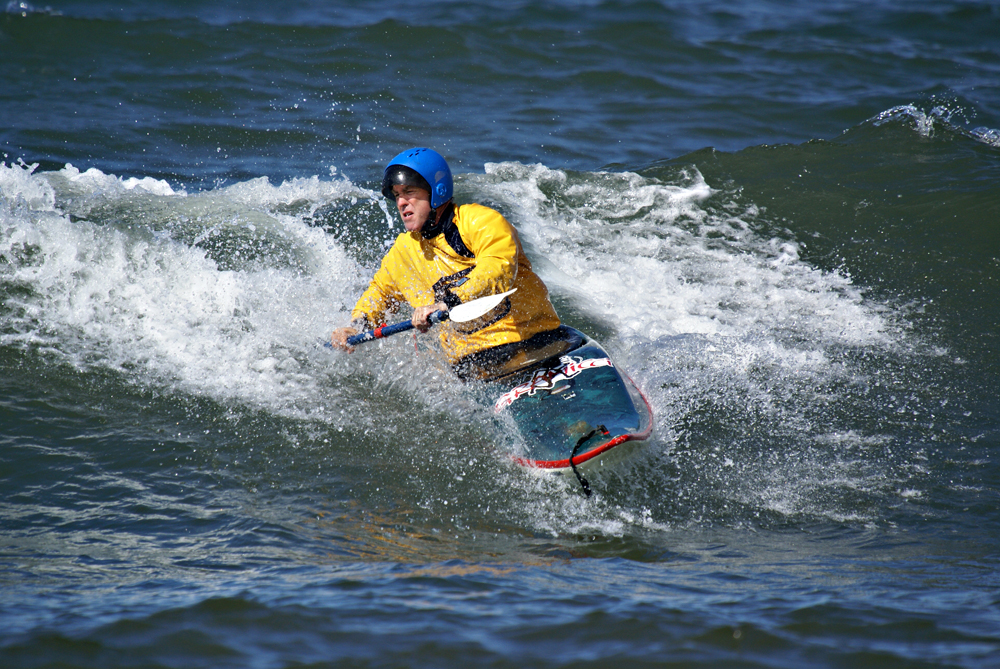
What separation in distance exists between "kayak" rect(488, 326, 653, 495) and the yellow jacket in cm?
27

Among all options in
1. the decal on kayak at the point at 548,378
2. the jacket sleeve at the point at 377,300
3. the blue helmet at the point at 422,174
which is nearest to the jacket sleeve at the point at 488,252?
the blue helmet at the point at 422,174

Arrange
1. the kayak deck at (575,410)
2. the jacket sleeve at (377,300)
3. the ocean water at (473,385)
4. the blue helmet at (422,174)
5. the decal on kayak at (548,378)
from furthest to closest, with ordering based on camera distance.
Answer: the jacket sleeve at (377,300) → the decal on kayak at (548,378) → the blue helmet at (422,174) → the kayak deck at (575,410) → the ocean water at (473,385)

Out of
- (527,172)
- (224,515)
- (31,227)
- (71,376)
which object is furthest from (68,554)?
(527,172)

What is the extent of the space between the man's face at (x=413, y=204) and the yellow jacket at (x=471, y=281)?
6.6 inches

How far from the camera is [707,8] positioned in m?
15.9

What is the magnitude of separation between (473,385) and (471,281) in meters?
0.78

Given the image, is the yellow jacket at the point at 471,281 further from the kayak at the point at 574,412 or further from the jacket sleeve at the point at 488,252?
the kayak at the point at 574,412

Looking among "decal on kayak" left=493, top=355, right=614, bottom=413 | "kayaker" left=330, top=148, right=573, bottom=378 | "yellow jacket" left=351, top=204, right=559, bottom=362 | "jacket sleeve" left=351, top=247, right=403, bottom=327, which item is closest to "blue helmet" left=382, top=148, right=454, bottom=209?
"kayaker" left=330, top=148, right=573, bottom=378

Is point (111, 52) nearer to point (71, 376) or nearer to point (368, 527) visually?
point (71, 376)

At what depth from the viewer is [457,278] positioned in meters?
4.79

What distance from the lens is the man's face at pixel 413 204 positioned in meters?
4.55

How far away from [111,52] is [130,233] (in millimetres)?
7062

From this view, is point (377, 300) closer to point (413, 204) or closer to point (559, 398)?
point (413, 204)

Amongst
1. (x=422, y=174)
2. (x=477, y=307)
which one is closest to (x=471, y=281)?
(x=477, y=307)
